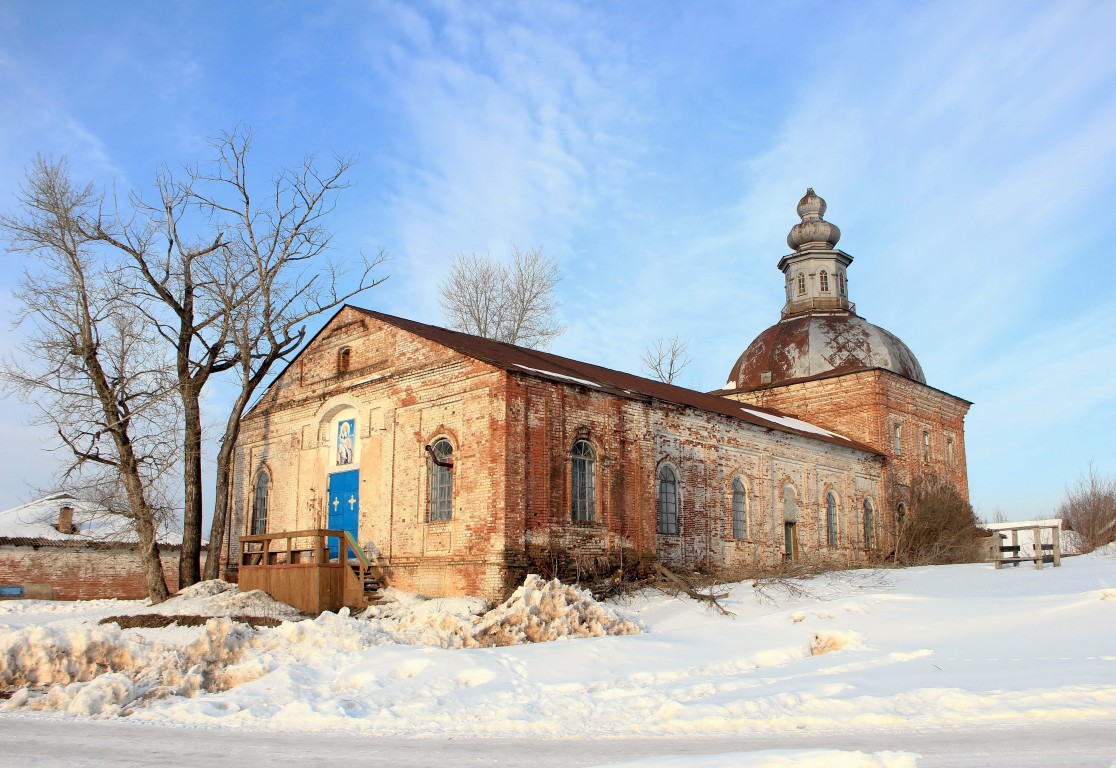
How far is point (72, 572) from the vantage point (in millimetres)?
27859

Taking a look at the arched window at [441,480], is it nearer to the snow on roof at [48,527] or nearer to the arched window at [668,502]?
the arched window at [668,502]

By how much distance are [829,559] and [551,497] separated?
1123cm

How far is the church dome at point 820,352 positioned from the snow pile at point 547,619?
18.6 m

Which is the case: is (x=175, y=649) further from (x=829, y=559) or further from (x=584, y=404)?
(x=829, y=559)

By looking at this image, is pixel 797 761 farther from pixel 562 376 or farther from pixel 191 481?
pixel 191 481

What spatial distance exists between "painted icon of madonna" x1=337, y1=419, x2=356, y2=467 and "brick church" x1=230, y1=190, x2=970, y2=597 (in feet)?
0.15

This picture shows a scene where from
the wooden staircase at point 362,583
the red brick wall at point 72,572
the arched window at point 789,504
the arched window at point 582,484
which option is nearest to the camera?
the wooden staircase at point 362,583

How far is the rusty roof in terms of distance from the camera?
57.3 ft

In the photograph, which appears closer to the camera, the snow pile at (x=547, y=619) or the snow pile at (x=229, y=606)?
the snow pile at (x=547, y=619)

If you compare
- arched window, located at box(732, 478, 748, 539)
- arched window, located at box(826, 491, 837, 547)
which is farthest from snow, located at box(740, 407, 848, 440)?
arched window, located at box(732, 478, 748, 539)

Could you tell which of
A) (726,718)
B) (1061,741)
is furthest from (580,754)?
(1061,741)

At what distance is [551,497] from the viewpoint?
54.4ft

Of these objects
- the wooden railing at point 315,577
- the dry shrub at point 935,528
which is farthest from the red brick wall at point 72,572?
the dry shrub at point 935,528

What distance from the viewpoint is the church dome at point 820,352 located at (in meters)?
30.3
